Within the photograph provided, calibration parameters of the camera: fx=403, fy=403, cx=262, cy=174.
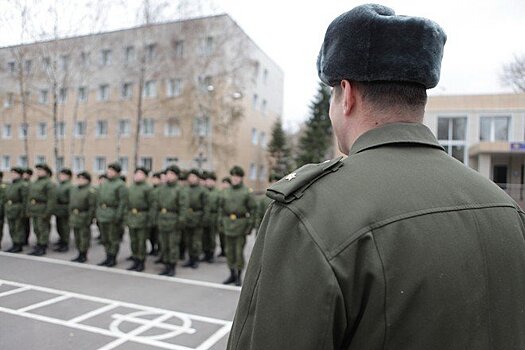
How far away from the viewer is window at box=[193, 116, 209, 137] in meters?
23.6

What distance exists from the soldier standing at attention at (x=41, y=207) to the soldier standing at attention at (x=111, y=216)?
1.66m

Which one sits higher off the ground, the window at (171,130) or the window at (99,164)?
the window at (171,130)

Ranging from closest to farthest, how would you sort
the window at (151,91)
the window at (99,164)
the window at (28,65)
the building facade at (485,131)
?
the window at (28,65) → the building facade at (485,131) → the window at (151,91) → the window at (99,164)

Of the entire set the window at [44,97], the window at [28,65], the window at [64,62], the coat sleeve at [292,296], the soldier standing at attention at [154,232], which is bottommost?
the soldier standing at attention at [154,232]

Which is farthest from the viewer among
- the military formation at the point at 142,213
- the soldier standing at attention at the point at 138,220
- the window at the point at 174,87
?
the window at the point at 174,87

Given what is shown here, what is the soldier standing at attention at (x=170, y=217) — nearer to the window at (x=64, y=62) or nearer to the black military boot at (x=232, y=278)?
the black military boot at (x=232, y=278)

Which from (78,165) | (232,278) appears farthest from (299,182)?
(78,165)

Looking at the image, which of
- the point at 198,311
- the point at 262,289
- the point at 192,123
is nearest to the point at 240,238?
the point at 198,311

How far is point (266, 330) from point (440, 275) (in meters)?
0.42

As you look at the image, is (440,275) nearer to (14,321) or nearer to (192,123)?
(14,321)

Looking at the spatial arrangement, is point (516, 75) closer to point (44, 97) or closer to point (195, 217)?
point (195, 217)

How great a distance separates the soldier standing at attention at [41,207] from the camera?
29.6ft

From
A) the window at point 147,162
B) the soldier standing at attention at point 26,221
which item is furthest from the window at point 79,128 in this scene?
the soldier standing at attention at point 26,221

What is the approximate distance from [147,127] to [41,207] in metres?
18.6
